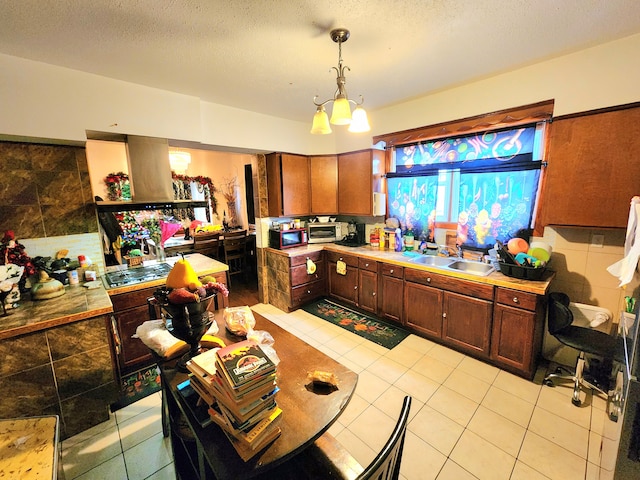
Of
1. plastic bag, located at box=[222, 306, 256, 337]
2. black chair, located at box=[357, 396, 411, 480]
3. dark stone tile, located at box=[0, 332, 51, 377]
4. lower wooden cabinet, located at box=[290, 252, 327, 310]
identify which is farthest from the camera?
lower wooden cabinet, located at box=[290, 252, 327, 310]

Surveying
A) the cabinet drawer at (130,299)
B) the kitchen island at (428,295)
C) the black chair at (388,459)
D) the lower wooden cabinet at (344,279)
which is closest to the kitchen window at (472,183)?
the kitchen island at (428,295)

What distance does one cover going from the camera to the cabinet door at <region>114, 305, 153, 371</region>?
2.30m

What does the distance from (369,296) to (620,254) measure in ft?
7.43

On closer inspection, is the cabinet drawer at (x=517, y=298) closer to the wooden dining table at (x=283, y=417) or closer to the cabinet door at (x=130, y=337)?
the wooden dining table at (x=283, y=417)

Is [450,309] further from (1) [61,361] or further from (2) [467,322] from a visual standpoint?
(1) [61,361]

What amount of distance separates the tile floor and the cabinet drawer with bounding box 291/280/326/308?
137cm

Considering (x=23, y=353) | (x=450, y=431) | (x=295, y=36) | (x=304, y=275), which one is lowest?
(x=450, y=431)

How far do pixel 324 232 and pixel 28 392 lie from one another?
324cm

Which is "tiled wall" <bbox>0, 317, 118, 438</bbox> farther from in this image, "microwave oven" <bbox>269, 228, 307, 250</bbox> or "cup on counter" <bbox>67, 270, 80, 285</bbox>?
"microwave oven" <bbox>269, 228, 307, 250</bbox>

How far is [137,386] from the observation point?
7.52 feet

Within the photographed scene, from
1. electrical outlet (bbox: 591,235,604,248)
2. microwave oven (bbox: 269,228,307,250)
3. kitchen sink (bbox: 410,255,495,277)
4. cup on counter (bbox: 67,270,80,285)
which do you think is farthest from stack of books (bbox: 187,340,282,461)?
electrical outlet (bbox: 591,235,604,248)

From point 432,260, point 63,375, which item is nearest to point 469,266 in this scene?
point 432,260

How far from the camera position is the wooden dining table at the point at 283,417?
2.75ft

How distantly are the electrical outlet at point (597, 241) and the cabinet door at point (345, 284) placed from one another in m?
2.24
